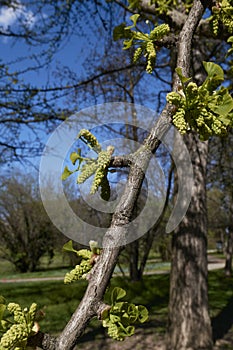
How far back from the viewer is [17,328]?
0.57 meters

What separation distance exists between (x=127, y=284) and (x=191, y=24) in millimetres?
9575

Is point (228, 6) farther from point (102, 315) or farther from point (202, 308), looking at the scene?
point (202, 308)

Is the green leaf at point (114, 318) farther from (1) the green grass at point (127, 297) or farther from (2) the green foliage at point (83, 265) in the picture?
(1) the green grass at point (127, 297)

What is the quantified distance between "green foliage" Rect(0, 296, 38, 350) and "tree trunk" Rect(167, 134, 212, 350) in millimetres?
4702

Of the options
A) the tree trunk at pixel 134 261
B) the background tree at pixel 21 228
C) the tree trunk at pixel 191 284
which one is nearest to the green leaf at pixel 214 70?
the tree trunk at pixel 191 284

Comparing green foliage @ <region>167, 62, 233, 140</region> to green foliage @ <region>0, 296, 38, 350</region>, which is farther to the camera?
green foliage @ <region>167, 62, 233, 140</region>

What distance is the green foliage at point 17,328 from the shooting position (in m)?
0.55

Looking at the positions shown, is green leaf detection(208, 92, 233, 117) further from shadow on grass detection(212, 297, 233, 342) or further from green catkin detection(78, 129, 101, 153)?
shadow on grass detection(212, 297, 233, 342)

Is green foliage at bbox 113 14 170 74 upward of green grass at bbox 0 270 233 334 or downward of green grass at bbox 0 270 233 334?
upward

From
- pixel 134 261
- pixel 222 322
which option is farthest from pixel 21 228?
pixel 222 322

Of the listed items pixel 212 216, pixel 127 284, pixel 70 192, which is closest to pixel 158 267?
pixel 212 216

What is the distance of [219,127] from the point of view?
67cm

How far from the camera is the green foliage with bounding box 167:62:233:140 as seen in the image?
651 mm

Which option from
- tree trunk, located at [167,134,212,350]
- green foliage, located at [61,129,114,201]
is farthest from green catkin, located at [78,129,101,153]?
tree trunk, located at [167,134,212,350]
